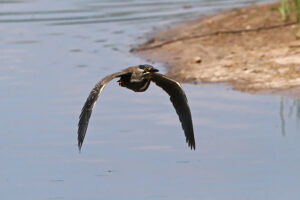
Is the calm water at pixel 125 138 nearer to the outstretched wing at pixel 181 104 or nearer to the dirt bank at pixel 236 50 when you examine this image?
the outstretched wing at pixel 181 104

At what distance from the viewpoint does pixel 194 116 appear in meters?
11.7

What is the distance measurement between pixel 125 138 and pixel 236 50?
183 inches

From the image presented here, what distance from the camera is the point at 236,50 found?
49.4 feet

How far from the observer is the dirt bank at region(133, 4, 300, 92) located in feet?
44.3

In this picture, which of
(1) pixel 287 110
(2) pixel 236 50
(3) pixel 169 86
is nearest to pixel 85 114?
(3) pixel 169 86

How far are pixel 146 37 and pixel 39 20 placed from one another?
278cm

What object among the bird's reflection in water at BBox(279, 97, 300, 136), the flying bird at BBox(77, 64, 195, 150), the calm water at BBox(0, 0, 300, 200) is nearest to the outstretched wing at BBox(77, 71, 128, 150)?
the flying bird at BBox(77, 64, 195, 150)

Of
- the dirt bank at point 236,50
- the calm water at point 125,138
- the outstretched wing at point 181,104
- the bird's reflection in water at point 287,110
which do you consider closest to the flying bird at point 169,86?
the outstretched wing at point 181,104

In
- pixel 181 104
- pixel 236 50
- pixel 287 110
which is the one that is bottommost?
pixel 236 50

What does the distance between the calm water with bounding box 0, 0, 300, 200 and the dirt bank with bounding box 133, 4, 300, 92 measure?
0.42 metres

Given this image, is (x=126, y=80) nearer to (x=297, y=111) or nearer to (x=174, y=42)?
(x=297, y=111)

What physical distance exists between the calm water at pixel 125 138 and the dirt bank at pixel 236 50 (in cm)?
42

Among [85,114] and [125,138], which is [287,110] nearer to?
[125,138]

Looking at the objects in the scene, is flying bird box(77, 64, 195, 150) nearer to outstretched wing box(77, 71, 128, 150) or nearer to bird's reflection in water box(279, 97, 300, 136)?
outstretched wing box(77, 71, 128, 150)
